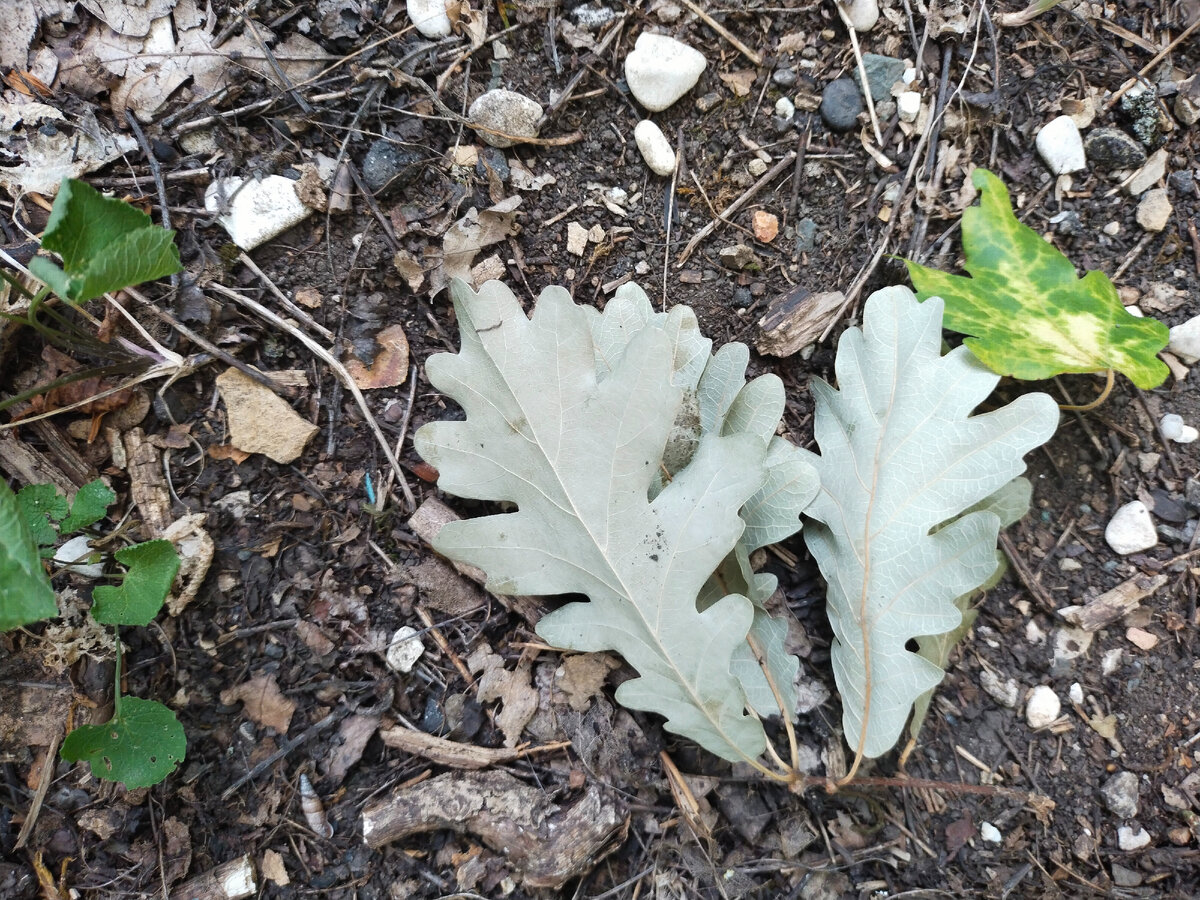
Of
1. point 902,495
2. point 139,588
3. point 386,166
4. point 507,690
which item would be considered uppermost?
point 386,166

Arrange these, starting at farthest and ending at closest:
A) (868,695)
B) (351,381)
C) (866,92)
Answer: (866,92) → (351,381) → (868,695)

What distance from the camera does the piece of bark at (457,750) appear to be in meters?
1.54

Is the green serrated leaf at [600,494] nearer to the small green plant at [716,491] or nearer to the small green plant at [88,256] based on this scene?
the small green plant at [716,491]

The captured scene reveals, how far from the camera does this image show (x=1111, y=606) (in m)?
1.70

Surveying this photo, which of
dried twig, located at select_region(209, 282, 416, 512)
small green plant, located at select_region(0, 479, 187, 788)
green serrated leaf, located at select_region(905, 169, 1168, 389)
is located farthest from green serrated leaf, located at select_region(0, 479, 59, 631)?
green serrated leaf, located at select_region(905, 169, 1168, 389)

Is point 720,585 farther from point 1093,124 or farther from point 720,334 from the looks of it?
point 1093,124

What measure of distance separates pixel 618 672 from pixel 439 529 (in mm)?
510

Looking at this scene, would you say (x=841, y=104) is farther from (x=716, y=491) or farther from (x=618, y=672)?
(x=618, y=672)

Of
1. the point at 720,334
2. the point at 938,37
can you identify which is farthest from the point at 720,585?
the point at 938,37

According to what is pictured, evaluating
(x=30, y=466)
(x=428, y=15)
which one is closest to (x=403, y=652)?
(x=30, y=466)

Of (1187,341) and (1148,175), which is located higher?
(1148,175)

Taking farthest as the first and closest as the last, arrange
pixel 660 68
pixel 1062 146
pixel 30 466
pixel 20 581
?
pixel 1062 146 < pixel 660 68 < pixel 30 466 < pixel 20 581

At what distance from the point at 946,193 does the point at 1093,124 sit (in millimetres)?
422

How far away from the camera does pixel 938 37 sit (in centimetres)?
176
